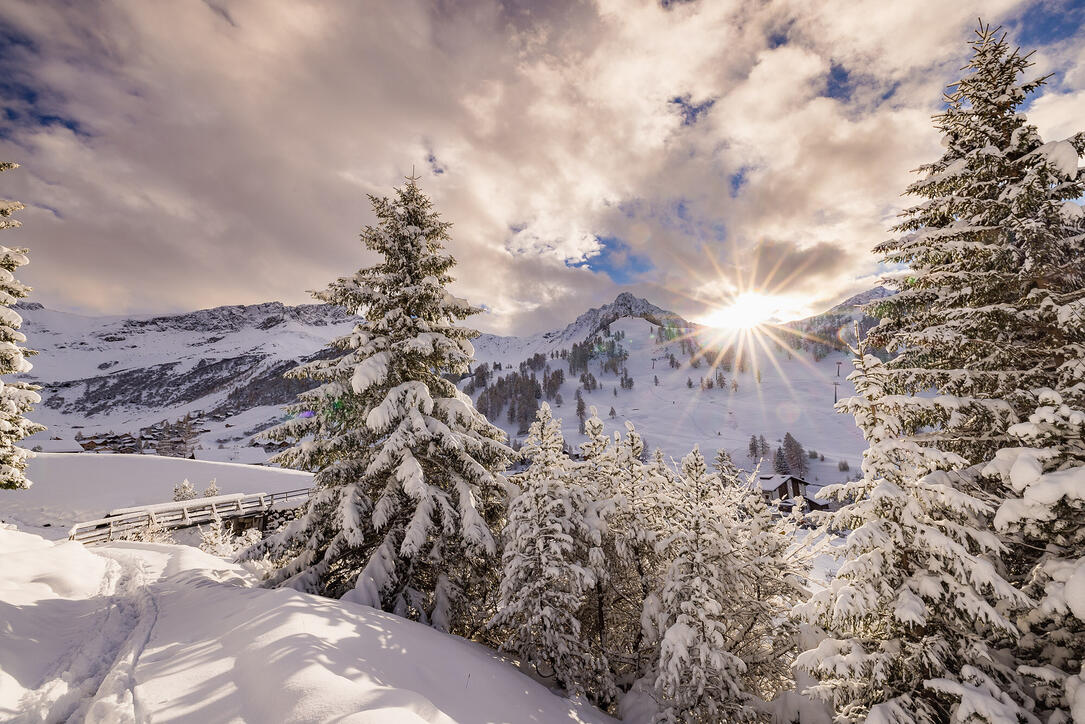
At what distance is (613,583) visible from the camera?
10.5 meters

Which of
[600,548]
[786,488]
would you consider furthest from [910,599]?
[786,488]

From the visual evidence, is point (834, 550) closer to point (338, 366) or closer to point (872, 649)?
point (872, 649)

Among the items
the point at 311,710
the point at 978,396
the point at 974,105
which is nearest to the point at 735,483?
the point at 978,396

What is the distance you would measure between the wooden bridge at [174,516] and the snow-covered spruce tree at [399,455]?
18711 millimetres

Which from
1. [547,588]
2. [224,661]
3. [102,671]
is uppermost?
[547,588]

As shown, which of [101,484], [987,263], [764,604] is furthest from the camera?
[101,484]

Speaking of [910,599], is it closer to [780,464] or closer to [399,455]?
[399,455]

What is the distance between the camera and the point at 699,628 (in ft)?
24.8

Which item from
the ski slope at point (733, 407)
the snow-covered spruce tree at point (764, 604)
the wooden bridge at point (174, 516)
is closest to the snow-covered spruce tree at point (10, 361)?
the wooden bridge at point (174, 516)

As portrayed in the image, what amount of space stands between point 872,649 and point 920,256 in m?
7.11

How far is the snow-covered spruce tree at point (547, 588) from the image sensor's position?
27.1 ft

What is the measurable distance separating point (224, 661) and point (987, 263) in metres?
13.5

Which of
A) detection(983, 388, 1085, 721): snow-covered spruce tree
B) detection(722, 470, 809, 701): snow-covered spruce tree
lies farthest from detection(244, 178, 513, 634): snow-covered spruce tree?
detection(983, 388, 1085, 721): snow-covered spruce tree

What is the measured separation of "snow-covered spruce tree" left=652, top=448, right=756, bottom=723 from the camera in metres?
7.21
